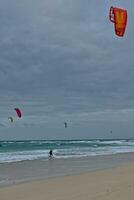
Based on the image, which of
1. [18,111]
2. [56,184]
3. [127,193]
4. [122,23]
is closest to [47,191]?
[56,184]

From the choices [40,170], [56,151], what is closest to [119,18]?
[40,170]

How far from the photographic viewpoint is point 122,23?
9.81 m

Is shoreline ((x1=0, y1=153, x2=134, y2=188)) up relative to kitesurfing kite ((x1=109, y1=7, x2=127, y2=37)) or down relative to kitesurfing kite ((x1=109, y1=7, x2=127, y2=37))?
down

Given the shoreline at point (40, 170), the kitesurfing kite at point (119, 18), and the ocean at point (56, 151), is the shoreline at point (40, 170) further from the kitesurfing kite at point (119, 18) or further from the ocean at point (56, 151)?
the kitesurfing kite at point (119, 18)

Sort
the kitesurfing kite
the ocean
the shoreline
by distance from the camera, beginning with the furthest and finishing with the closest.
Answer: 1. the ocean
2. the shoreline
3. the kitesurfing kite

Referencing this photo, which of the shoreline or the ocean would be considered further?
the ocean

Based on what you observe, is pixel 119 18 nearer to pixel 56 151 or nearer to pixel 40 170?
pixel 40 170

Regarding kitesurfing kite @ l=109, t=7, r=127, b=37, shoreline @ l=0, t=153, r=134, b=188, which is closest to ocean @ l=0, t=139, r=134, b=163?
shoreline @ l=0, t=153, r=134, b=188

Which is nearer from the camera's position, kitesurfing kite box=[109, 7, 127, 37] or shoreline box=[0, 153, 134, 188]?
kitesurfing kite box=[109, 7, 127, 37]

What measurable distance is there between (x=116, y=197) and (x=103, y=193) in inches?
36.9

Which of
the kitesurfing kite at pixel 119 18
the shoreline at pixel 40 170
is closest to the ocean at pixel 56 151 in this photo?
the shoreline at pixel 40 170

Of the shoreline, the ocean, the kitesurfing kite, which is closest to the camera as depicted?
the kitesurfing kite

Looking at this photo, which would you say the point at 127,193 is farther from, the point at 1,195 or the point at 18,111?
the point at 18,111

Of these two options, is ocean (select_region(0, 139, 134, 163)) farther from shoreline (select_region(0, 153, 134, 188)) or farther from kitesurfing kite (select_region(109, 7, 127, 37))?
kitesurfing kite (select_region(109, 7, 127, 37))
